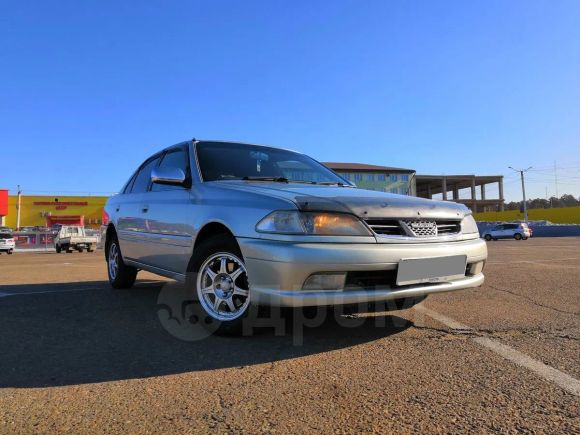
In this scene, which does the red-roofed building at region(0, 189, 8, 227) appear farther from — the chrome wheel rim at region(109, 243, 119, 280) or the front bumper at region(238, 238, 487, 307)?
the front bumper at region(238, 238, 487, 307)

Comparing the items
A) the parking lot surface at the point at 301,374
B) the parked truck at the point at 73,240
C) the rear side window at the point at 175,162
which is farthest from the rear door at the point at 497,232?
the rear side window at the point at 175,162

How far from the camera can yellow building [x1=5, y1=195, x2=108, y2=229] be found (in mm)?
51250

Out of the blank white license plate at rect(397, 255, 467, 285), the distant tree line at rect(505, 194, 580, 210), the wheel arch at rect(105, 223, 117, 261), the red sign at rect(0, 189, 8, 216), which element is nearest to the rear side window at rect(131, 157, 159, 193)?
the wheel arch at rect(105, 223, 117, 261)

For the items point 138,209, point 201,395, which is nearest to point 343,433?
point 201,395

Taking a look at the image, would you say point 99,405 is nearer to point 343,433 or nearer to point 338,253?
point 343,433

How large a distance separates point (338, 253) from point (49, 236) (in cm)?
3239

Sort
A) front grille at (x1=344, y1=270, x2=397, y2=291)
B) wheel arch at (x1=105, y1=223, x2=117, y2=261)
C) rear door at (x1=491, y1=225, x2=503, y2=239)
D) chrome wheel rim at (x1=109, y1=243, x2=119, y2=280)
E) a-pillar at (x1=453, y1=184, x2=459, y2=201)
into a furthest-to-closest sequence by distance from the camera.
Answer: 1. a-pillar at (x1=453, y1=184, x2=459, y2=201)
2. rear door at (x1=491, y1=225, x2=503, y2=239)
3. wheel arch at (x1=105, y1=223, x2=117, y2=261)
4. chrome wheel rim at (x1=109, y1=243, x2=119, y2=280)
5. front grille at (x1=344, y1=270, x2=397, y2=291)

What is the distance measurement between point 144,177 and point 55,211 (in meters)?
53.1

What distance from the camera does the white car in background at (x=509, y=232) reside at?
36.6 m

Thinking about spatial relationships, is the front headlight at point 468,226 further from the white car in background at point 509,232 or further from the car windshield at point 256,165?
the white car in background at point 509,232

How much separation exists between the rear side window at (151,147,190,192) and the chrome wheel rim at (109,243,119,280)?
138 cm

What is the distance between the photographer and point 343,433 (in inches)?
74.5

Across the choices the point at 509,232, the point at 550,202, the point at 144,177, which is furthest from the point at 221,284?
the point at 550,202

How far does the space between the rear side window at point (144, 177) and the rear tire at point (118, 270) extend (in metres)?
0.75
